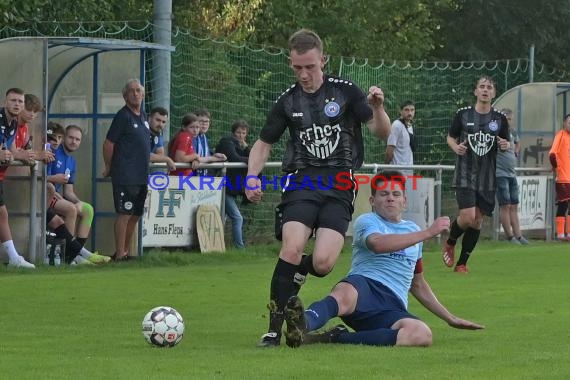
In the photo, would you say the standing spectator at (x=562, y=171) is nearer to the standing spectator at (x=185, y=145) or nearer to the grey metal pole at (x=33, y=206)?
the standing spectator at (x=185, y=145)

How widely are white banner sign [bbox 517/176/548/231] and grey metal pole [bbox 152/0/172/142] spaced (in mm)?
6953

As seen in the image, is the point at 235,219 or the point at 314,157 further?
the point at 235,219

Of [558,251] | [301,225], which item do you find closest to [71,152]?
[558,251]

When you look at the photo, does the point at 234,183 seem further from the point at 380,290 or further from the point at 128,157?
the point at 380,290

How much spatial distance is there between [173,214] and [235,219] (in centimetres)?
114

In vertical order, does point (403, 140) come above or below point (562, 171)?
above

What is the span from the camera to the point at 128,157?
17125 millimetres

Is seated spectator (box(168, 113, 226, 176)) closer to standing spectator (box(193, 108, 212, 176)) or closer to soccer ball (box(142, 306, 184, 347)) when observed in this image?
standing spectator (box(193, 108, 212, 176))

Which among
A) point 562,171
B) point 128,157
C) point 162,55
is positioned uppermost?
point 162,55

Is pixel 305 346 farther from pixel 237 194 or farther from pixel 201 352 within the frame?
pixel 237 194

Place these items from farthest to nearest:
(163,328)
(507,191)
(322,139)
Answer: (507,191)
(322,139)
(163,328)

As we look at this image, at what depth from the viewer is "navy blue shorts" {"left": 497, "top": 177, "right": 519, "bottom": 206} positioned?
22.3 metres

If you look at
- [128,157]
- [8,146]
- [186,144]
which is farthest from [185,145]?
[8,146]

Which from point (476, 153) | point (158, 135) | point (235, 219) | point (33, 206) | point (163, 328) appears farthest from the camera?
point (235, 219)
